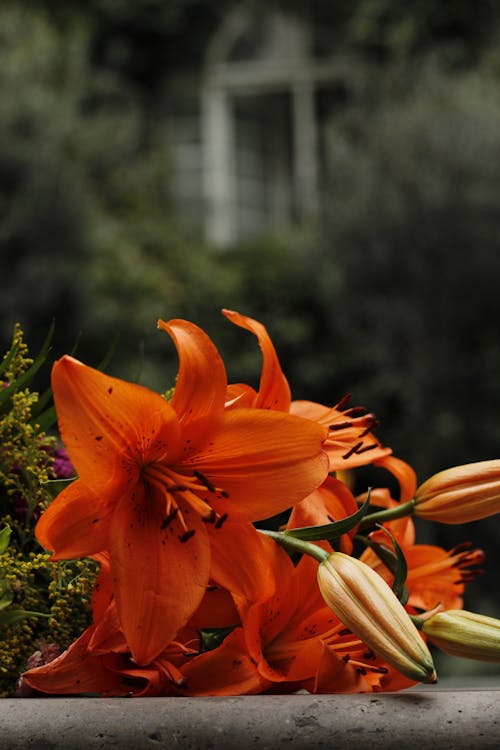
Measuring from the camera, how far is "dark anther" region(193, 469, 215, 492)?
1.05 metres

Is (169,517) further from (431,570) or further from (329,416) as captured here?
(431,570)

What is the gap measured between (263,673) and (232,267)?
12.2m

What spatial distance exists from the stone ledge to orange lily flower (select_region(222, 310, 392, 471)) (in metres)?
0.30

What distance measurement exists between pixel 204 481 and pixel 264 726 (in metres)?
0.23

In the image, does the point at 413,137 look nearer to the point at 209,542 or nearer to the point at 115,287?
the point at 115,287

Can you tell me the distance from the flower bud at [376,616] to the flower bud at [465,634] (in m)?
0.05

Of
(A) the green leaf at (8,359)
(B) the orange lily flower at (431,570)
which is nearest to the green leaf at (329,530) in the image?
(B) the orange lily flower at (431,570)

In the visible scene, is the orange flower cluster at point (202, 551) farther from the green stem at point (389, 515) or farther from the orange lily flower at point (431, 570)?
the orange lily flower at point (431, 570)

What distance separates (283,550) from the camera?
1099 mm

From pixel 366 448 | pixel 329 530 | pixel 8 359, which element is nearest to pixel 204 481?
pixel 329 530

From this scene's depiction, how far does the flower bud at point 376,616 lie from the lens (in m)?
0.96

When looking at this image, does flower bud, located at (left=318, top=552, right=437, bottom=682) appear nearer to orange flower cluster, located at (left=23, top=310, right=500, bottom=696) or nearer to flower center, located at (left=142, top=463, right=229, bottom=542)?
orange flower cluster, located at (left=23, top=310, right=500, bottom=696)

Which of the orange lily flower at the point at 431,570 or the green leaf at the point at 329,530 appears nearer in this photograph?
the green leaf at the point at 329,530

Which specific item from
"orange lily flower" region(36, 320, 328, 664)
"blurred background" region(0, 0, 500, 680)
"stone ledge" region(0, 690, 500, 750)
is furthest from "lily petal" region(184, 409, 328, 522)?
"blurred background" region(0, 0, 500, 680)
